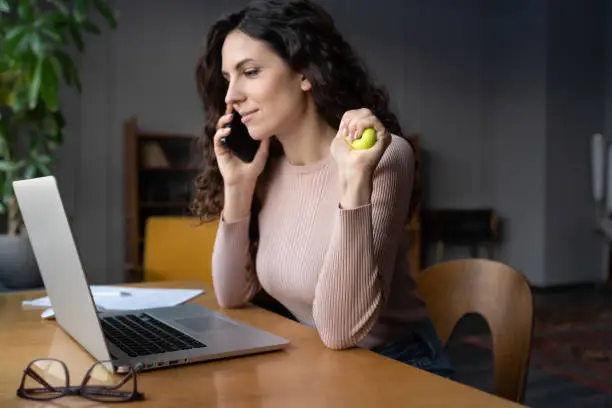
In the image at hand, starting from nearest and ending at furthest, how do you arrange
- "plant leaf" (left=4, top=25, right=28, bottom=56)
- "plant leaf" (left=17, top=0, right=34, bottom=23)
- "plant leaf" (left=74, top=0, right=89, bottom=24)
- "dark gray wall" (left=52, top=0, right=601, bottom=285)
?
"plant leaf" (left=4, top=25, right=28, bottom=56) < "plant leaf" (left=17, top=0, right=34, bottom=23) < "plant leaf" (left=74, top=0, right=89, bottom=24) < "dark gray wall" (left=52, top=0, right=601, bottom=285)

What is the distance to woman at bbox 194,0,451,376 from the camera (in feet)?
3.36

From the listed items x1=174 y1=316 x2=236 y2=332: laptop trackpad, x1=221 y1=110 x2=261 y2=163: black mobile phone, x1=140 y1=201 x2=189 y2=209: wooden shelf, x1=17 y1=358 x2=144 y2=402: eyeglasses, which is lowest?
x1=140 y1=201 x2=189 y2=209: wooden shelf

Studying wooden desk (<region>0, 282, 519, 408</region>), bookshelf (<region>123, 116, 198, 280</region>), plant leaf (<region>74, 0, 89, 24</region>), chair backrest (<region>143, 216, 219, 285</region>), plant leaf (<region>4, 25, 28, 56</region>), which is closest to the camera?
wooden desk (<region>0, 282, 519, 408</region>)

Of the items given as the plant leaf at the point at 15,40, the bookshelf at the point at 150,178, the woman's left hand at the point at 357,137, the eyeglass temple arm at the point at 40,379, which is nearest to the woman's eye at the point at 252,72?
the woman's left hand at the point at 357,137

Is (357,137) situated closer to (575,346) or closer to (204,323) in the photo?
(204,323)

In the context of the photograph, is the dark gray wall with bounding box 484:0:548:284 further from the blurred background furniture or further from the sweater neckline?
the sweater neckline

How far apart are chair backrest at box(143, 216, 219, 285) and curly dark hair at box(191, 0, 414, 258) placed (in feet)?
1.71

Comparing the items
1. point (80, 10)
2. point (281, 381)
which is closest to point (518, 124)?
point (80, 10)

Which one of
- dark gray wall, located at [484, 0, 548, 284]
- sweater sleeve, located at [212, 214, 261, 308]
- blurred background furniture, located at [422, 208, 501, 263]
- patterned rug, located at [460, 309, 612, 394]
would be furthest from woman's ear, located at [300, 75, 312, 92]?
dark gray wall, located at [484, 0, 548, 284]

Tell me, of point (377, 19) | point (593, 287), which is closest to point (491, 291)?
point (377, 19)

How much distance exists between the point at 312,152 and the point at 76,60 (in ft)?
13.5

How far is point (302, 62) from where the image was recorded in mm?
1324

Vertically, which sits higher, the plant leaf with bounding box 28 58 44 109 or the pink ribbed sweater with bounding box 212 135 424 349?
the plant leaf with bounding box 28 58 44 109

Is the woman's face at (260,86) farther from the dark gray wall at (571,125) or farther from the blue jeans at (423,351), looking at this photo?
the dark gray wall at (571,125)
